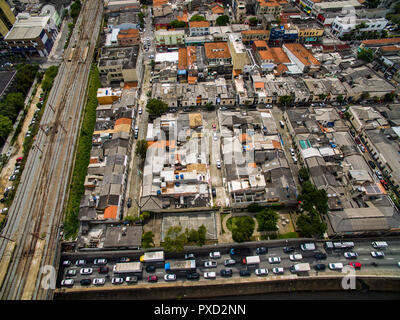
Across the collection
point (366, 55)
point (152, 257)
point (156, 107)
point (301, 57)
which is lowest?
point (152, 257)

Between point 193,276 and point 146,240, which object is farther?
point 146,240

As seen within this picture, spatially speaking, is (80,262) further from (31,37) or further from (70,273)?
(31,37)

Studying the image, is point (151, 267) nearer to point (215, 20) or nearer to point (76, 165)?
point (76, 165)

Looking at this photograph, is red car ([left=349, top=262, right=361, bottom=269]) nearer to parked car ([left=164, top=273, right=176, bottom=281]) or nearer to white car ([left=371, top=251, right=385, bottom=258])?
white car ([left=371, top=251, right=385, bottom=258])

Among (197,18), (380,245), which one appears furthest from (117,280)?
(197,18)

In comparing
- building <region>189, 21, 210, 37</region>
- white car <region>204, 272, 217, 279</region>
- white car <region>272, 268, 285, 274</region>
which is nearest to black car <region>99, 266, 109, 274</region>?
white car <region>204, 272, 217, 279</region>

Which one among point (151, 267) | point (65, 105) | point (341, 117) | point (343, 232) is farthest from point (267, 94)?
point (65, 105)
